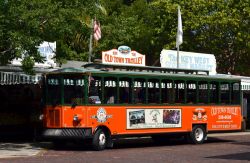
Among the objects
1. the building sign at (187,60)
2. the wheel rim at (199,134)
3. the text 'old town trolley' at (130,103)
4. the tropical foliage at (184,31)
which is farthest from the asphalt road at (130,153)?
the building sign at (187,60)

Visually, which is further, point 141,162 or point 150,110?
point 150,110

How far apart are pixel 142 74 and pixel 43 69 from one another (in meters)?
4.58

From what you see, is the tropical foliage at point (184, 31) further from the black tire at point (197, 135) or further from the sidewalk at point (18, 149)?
the sidewalk at point (18, 149)

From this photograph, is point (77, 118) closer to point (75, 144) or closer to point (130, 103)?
point (130, 103)

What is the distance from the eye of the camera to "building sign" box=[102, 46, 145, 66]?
26.9 m

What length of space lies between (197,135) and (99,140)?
553 cm

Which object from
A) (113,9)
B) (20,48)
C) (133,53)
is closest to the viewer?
(20,48)

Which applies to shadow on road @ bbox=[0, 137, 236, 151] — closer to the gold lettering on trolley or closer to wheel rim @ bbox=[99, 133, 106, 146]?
wheel rim @ bbox=[99, 133, 106, 146]

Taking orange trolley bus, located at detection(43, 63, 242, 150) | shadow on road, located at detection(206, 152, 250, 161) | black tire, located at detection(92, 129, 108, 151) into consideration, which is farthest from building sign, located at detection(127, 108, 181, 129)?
shadow on road, located at detection(206, 152, 250, 161)

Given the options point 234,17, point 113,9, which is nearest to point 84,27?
point 234,17

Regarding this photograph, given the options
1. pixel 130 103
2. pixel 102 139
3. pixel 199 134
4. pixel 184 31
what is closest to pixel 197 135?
pixel 199 134

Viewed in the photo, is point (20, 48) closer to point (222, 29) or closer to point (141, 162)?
point (141, 162)

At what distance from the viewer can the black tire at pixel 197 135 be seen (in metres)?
25.1

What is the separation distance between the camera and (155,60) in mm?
50281
